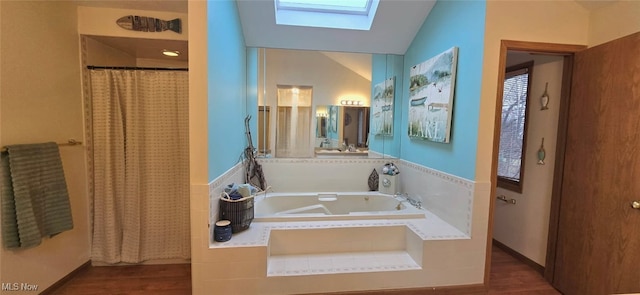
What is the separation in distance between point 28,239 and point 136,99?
1.24 m

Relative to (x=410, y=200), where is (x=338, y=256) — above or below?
below

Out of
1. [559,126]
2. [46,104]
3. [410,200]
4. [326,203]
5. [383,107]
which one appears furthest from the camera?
[383,107]

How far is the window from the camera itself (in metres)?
2.55

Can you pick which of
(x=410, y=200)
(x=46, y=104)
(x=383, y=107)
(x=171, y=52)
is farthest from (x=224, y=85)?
(x=410, y=200)

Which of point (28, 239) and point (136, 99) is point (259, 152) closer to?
point (136, 99)

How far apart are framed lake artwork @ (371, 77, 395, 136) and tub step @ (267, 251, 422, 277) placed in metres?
1.59

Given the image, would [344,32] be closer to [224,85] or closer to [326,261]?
[224,85]

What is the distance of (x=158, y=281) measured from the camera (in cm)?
216

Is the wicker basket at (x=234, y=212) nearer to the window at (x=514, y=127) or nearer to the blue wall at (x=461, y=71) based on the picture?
the blue wall at (x=461, y=71)

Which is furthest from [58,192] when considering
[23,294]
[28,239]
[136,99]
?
[136,99]

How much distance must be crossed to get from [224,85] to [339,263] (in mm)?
1671

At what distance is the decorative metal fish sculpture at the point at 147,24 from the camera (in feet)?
7.29

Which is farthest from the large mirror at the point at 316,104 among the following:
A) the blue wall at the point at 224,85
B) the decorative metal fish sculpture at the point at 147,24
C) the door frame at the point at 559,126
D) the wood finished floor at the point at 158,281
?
the wood finished floor at the point at 158,281

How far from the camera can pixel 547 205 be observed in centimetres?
230
